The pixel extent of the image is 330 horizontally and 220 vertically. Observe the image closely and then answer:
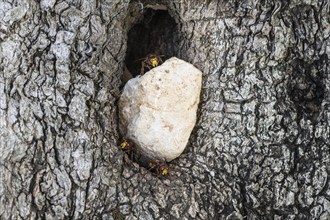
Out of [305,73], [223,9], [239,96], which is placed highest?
[223,9]

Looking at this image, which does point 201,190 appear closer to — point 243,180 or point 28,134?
Result: point 243,180

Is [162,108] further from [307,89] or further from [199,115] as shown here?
[307,89]

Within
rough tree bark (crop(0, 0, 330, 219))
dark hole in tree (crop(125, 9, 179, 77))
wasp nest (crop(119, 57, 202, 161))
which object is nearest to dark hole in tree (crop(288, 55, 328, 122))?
rough tree bark (crop(0, 0, 330, 219))

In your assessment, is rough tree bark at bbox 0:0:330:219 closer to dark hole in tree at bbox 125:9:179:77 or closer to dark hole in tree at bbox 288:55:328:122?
dark hole in tree at bbox 288:55:328:122

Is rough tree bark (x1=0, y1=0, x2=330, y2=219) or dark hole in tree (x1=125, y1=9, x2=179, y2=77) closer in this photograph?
rough tree bark (x1=0, y1=0, x2=330, y2=219)

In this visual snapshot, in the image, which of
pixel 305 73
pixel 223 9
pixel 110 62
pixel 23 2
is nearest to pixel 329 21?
pixel 305 73

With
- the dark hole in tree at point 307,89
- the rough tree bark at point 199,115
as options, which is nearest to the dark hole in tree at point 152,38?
the rough tree bark at point 199,115
